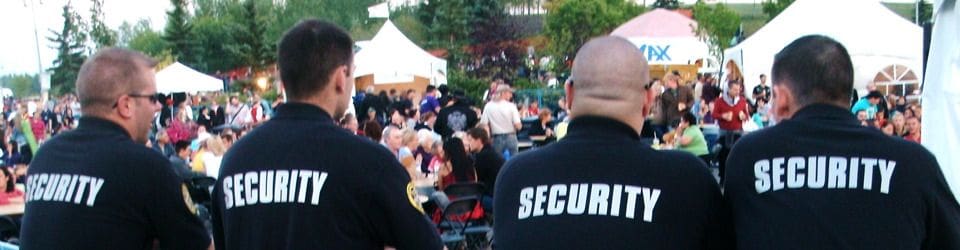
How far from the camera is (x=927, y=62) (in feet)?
17.0

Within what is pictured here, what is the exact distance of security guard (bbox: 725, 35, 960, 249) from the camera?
2.68 m

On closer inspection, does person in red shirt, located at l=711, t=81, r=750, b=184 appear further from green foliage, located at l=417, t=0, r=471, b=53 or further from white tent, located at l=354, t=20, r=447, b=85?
green foliage, located at l=417, t=0, r=471, b=53

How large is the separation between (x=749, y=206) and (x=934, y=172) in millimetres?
495

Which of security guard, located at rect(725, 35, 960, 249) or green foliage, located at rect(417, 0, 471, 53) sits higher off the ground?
green foliage, located at rect(417, 0, 471, 53)

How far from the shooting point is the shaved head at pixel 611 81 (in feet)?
8.51

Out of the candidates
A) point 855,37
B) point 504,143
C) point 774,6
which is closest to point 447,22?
point 774,6

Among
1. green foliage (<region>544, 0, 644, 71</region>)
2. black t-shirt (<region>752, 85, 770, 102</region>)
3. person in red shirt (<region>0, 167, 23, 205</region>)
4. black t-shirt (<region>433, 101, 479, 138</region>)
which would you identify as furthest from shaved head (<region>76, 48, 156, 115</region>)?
green foliage (<region>544, 0, 644, 71</region>)

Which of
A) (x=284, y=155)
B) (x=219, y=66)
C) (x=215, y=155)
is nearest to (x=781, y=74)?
(x=284, y=155)

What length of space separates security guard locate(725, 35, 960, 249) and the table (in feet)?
26.7

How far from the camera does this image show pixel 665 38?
3030 centimetres

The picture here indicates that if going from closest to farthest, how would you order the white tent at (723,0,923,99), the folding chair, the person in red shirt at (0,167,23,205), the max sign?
the folding chair
the person in red shirt at (0,167,23,205)
the white tent at (723,0,923,99)
the max sign

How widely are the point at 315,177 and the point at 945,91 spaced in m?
3.48

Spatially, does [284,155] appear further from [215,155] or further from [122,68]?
[215,155]

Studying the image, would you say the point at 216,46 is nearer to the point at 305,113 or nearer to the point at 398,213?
the point at 305,113
